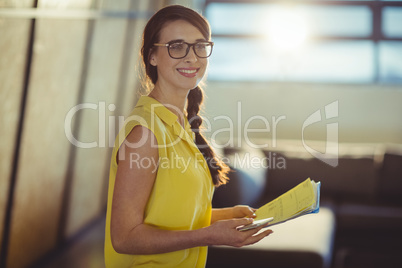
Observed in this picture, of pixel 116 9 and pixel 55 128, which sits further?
pixel 116 9

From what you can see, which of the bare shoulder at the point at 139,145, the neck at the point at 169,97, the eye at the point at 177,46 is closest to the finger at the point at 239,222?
the bare shoulder at the point at 139,145

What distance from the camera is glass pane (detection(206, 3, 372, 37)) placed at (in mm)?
5250

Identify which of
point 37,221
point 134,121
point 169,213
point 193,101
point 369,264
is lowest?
point 369,264

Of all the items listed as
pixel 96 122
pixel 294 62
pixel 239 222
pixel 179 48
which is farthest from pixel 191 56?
pixel 294 62

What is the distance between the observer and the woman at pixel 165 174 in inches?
39.5

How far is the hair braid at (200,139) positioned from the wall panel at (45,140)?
141 cm

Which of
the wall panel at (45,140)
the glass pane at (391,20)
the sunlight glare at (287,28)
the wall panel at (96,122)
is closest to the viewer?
the wall panel at (45,140)

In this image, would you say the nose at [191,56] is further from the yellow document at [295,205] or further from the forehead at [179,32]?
the yellow document at [295,205]

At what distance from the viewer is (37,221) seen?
2893 mm

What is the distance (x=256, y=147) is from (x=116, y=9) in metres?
1.66

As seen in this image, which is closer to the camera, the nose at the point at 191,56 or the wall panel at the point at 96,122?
the nose at the point at 191,56

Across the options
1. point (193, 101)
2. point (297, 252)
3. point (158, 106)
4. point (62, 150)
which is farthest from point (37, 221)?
point (158, 106)

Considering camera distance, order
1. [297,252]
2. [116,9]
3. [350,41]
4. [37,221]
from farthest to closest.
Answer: [350,41]
[116,9]
[37,221]
[297,252]

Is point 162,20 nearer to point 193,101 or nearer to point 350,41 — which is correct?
point 193,101
